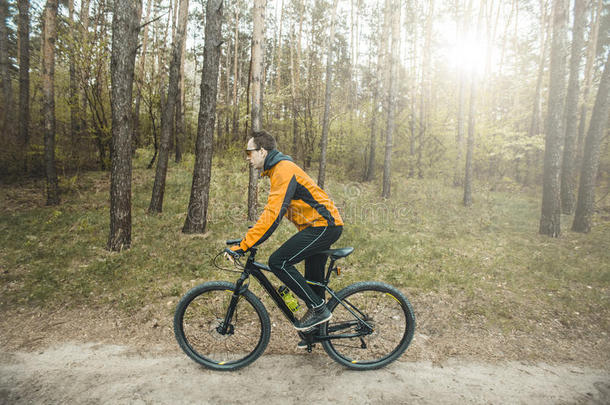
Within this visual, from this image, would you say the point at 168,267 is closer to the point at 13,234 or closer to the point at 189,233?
the point at 189,233

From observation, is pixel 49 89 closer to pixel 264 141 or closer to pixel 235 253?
pixel 264 141

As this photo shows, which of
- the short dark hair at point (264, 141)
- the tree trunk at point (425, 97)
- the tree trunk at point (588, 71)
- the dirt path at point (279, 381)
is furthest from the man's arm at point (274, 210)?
the tree trunk at point (588, 71)

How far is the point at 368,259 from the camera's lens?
6738 millimetres

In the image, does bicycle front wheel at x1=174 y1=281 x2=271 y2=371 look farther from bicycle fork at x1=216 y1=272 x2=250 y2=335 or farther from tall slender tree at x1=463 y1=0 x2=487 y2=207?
tall slender tree at x1=463 y1=0 x2=487 y2=207

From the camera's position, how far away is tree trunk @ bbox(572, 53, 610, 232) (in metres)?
8.76

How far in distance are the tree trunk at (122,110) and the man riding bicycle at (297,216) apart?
4701 millimetres

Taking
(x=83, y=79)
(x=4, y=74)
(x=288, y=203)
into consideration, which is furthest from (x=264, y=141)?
(x=4, y=74)

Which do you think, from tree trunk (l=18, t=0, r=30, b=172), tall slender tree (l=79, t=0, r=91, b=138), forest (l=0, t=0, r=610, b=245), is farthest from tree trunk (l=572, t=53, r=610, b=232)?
tree trunk (l=18, t=0, r=30, b=172)

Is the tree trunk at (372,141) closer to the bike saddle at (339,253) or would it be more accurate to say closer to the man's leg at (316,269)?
the man's leg at (316,269)

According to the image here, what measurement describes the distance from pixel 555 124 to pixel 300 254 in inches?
372

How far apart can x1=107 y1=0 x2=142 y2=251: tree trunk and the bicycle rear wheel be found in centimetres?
556

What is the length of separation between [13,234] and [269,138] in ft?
27.0

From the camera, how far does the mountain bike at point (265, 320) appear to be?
10.4ft

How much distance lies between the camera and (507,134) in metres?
14.8
